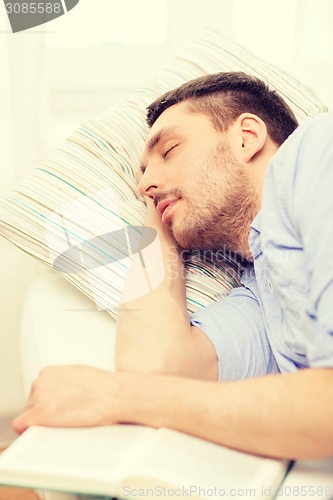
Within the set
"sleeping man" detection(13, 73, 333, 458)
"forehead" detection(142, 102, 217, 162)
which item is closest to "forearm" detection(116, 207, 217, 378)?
"sleeping man" detection(13, 73, 333, 458)

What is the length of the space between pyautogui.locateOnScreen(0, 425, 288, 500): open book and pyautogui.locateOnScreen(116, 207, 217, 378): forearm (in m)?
0.16

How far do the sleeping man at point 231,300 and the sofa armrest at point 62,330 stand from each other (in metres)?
0.07

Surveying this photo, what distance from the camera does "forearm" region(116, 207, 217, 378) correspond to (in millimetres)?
943

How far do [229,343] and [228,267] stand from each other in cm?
25

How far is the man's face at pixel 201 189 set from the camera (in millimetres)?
1140

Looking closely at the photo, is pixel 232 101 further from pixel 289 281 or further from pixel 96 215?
pixel 289 281

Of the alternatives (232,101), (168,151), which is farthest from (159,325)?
(232,101)

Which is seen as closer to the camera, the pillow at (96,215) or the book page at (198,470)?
the book page at (198,470)

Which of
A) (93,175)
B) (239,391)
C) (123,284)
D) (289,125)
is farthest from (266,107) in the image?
(239,391)

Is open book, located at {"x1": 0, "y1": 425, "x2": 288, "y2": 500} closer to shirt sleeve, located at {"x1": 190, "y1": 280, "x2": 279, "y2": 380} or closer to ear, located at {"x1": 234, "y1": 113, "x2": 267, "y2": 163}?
shirt sleeve, located at {"x1": 190, "y1": 280, "x2": 279, "y2": 380}

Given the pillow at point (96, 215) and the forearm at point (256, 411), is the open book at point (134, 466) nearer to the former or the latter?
the forearm at point (256, 411)

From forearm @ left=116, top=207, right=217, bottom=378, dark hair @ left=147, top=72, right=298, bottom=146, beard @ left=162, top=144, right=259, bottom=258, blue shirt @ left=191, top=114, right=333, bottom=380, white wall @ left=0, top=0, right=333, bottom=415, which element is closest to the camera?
blue shirt @ left=191, top=114, right=333, bottom=380

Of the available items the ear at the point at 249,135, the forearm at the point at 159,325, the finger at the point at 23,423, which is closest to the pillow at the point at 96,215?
the forearm at the point at 159,325

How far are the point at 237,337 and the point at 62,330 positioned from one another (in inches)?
12.3
